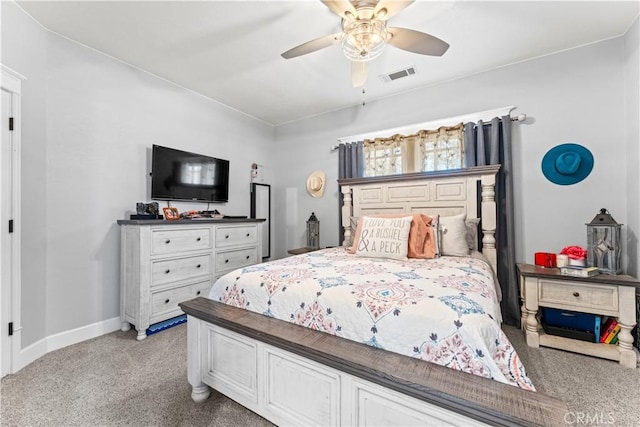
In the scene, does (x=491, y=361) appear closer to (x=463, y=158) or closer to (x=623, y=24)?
(x=463, y=158)

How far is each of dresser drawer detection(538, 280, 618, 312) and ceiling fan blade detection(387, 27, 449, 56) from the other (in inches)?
82.3

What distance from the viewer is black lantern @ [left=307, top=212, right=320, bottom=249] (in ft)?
13.5

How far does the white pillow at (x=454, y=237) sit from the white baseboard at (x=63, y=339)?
3369 millimetres

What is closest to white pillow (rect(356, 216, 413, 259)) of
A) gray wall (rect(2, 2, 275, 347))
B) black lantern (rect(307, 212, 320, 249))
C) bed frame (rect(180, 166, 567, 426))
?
bed frame (rect(180, 166, 567, 426))

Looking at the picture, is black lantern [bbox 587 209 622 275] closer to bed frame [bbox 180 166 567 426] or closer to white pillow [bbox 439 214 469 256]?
white pillow [bbox 439 214 469 256]

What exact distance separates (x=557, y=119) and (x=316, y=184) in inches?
116

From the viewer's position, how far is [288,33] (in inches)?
94.3

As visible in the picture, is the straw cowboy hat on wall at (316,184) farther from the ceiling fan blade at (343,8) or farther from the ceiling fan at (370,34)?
the ceiling fan blade at (343,8)

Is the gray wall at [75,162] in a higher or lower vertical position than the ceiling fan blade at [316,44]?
lower

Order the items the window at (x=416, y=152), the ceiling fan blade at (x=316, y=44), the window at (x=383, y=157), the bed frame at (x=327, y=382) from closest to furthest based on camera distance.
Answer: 1. the bed frame at (x=327, y=382)
2. the ceiling fan blade at (x=316, y=44)
3. the window at (x=416, y=152)
4. the window at (x=383, y=157)

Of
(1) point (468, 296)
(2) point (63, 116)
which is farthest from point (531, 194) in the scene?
(2) point (63, 116)

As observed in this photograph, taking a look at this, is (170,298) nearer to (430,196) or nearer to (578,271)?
(430,196)

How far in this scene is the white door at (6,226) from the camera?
6.46 feet

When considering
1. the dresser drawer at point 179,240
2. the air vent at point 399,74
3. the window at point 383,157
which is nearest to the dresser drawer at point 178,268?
the dresser drawer at point 179,240
